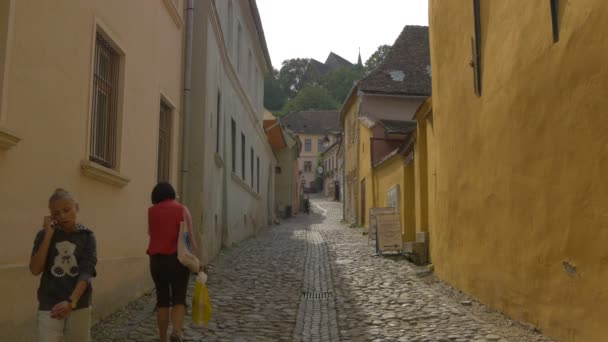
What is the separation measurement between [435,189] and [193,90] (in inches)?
178

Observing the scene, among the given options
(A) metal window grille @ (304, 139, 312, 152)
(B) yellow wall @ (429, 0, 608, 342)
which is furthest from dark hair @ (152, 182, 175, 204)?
(A) metal window grille @ (304, 139, 312, 152)

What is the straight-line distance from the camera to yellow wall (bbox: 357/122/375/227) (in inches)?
838

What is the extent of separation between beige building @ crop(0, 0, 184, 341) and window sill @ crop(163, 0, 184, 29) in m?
0.02

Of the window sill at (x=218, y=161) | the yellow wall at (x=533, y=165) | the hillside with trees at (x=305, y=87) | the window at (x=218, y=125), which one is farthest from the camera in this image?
the hillside with trees at (x=305, y=87)

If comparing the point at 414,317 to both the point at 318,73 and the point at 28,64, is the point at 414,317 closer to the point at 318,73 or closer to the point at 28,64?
the point at 28,64

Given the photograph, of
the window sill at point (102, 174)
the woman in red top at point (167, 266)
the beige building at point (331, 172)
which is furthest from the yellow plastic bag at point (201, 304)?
the beige building at point (331, 172)

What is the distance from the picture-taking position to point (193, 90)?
10844 mm

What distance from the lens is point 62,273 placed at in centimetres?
371

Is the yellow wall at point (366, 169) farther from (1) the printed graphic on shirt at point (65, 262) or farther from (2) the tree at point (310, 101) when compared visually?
(2) the tree at point (310, 101)

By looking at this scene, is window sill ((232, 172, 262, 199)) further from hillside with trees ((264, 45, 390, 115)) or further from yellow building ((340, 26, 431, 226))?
hillside with trees ((264, 45, 390, 115))

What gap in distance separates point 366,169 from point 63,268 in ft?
62.9

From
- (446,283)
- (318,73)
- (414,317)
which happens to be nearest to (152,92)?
(414,317)

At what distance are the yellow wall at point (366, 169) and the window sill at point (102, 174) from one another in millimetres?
14234

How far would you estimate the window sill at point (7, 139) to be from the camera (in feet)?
14.1
